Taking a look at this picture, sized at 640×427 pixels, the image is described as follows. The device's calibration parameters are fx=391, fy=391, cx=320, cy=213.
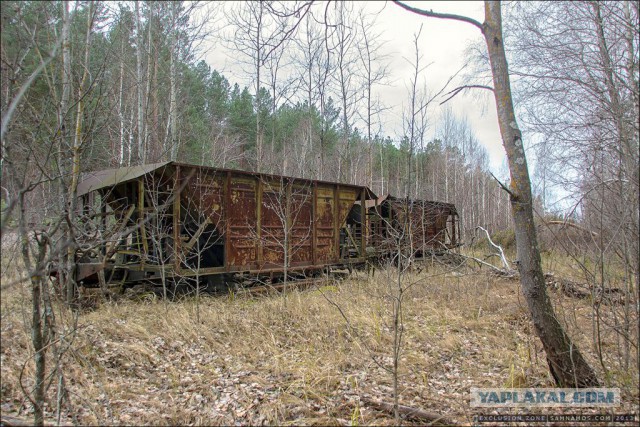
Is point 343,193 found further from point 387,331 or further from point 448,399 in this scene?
point 448,399

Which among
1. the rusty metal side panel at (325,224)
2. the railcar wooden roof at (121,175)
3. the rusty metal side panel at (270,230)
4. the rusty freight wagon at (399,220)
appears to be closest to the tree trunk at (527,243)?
the railcar wooden roof at (121,175)

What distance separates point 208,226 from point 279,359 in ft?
15.9

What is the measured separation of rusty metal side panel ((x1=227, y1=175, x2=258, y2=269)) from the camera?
8711 mm

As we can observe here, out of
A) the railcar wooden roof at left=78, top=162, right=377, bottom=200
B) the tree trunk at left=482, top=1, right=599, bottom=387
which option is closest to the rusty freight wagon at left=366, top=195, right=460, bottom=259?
the railcar wooden roof at left=78, top=162, right=377, bottom=200

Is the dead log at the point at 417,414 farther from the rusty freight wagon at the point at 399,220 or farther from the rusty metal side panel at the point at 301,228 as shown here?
the rusty freight wagon at the point at 399,220

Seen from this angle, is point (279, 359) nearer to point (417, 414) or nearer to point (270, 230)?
point (417, 414)

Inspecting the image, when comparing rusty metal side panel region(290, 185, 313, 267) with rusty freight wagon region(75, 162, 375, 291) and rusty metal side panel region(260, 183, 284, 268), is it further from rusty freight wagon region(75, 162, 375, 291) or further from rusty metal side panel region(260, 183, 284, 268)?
rusty metal side panel region(260, 183, 284, 268)

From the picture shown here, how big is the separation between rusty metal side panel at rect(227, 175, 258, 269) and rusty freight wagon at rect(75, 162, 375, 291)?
22 mm

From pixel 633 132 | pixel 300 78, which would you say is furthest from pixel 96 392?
pixel 300 78

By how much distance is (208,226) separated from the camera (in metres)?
8.95

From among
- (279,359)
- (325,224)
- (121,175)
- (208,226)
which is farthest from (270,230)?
(279,359)

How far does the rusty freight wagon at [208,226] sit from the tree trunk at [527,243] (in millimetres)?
4578

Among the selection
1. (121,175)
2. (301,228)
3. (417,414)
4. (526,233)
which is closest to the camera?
(417,414)

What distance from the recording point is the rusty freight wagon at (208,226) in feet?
24.8
